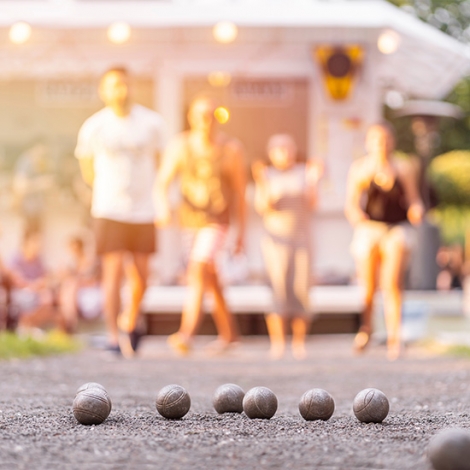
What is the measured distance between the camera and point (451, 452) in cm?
238

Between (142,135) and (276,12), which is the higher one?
(276,12)

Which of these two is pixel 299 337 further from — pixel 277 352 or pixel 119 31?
pixel 119 31

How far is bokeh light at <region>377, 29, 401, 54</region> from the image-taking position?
33.1ft

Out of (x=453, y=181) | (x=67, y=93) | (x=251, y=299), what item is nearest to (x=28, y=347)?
(x=251, y=299)

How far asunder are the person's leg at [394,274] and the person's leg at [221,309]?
1218mm

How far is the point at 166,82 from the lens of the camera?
1120 cm

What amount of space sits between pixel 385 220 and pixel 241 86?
4144 mm

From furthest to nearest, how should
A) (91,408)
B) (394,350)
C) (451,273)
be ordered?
(451,273) → (394,350) → (91,408)

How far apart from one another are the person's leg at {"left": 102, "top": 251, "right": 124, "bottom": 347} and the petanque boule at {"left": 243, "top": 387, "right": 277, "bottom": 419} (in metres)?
3.71

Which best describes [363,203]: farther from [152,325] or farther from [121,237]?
[152,325]

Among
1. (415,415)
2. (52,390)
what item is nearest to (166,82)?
(52,390)

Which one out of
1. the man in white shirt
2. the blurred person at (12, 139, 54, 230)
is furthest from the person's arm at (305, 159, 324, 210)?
the blurred person at (12, 139, 54, 230)

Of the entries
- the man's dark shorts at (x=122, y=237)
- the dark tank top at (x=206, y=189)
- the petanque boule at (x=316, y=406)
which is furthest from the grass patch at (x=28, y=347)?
the petanque boule at (x=316, y=406)

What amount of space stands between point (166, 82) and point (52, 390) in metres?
6.87
